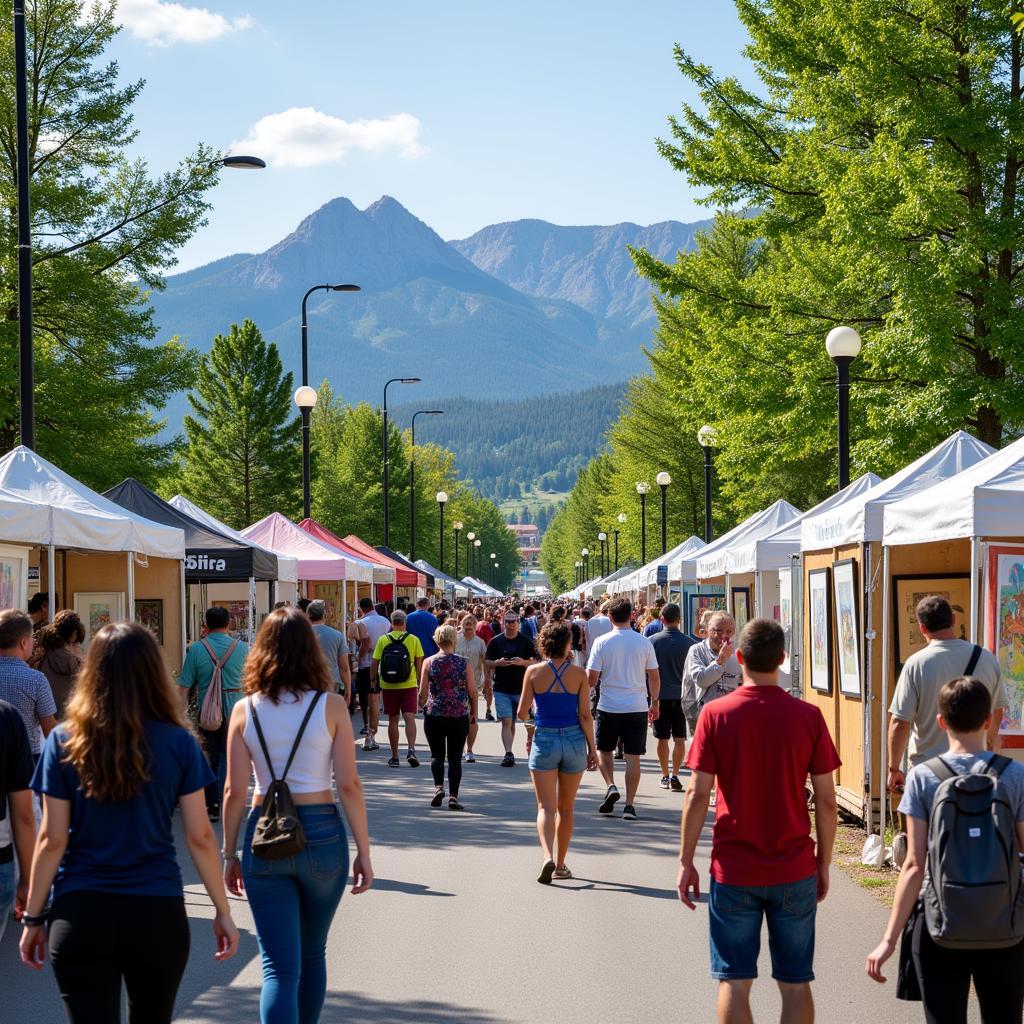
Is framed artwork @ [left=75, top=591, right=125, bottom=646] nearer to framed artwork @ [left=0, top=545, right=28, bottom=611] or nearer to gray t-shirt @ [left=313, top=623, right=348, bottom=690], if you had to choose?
gray t-shirt @ [left=313, top=623, right=348, bottom=690]

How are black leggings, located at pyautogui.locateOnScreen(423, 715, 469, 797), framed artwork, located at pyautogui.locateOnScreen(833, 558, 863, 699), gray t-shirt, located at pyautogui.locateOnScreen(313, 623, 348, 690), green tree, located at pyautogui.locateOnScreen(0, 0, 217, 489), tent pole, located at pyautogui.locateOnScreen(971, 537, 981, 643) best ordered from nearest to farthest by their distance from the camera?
tent pole, located at pyautogui.locateOnScreen(971, 537, 981, 643), framed artwork, located at pyautogui.locateOnScreen(833, 558, 863, 699), black leggings, located at pyautogui.locateOnScreen(423, 715, 469, 797), gray t-shirt, located at pyautogui.locateOnScreen(313, 623, 348, 690), green tree, located at pyautogui.locateOnScreen(0, 0, 217, 489)

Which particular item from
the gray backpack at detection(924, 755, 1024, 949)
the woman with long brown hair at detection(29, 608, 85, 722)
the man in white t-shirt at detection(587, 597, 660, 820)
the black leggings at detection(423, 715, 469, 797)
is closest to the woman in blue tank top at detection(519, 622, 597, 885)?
the man in white t-shirt at detection(587, 597, 660, 820)

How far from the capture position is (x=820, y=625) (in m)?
13.2

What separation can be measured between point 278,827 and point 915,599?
7263mm

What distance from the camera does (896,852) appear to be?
6.26 meters

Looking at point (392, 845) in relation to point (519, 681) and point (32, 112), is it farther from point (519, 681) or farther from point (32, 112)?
point (32, 112)

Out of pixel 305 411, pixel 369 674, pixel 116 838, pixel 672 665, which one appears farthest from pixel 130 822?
pixel 305 411

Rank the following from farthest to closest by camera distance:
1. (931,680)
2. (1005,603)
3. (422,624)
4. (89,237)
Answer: (89,237) < (422,624) < (1005,603) < (931,680)

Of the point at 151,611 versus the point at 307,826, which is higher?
the point at 151,611

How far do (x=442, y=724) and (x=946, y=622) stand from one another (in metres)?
7.07

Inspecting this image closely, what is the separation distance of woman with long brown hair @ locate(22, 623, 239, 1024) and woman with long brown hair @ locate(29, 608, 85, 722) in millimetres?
5452

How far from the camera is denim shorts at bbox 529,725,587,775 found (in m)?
9.88

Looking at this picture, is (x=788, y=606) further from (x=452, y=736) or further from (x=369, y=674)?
(x=369, y=674)

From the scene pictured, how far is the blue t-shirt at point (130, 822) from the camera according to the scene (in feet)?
14.2
